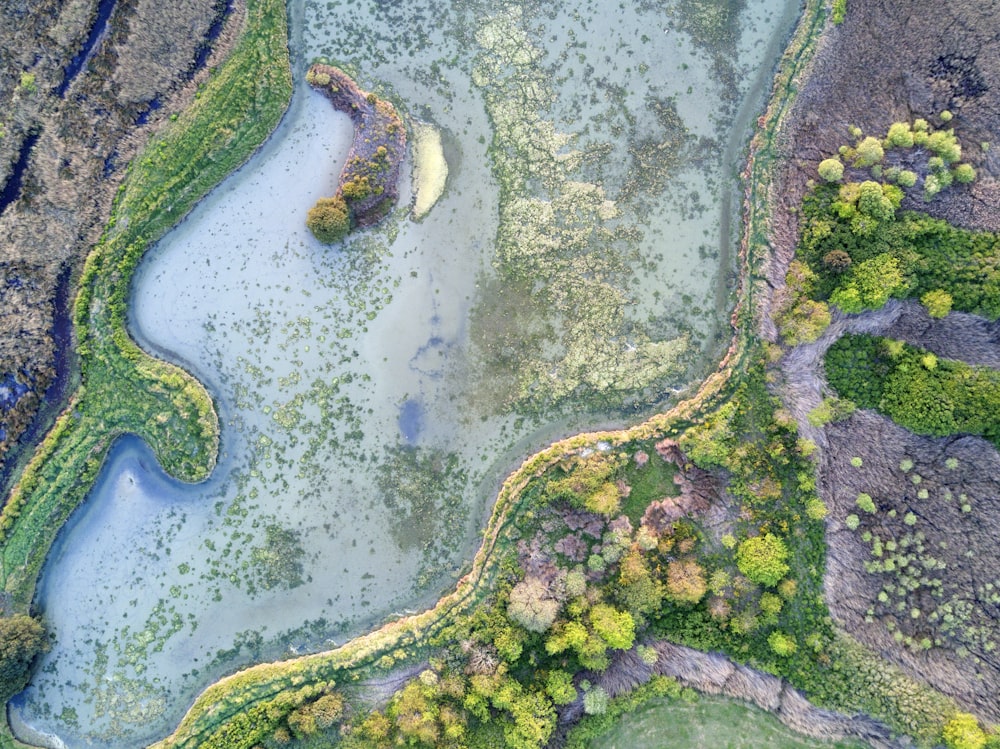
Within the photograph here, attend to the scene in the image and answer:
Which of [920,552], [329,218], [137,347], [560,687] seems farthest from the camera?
[137,347]

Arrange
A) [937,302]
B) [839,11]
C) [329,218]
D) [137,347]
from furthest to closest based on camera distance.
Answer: [137,347], [839,11], [329,218], [937,302]

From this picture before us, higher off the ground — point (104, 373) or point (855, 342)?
point (855, 342)

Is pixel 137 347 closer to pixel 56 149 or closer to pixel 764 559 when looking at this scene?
pixel 56 149

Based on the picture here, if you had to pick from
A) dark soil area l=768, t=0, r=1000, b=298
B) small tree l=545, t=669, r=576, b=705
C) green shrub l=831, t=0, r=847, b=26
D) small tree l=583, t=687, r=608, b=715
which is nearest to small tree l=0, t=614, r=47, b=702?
small tree l=545, t=669, r=576, b=705

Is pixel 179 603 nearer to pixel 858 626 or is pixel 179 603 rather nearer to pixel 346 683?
pixel 346 683

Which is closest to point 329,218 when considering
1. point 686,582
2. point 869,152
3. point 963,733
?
point 686,582

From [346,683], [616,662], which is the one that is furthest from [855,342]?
[346,683]
